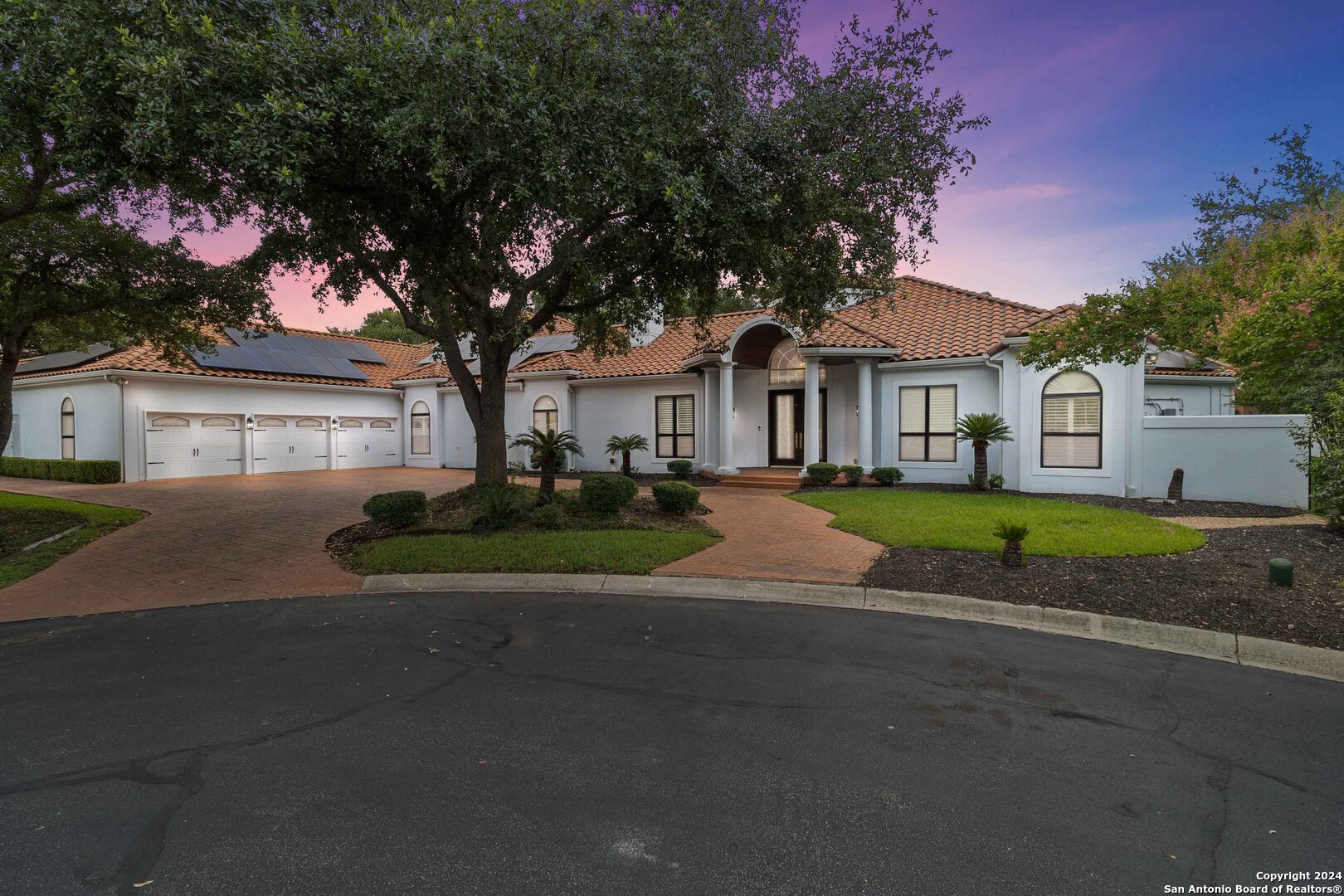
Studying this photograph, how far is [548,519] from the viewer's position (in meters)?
10.5

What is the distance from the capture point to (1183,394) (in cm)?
1892

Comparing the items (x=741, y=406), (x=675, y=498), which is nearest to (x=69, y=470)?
(x=675, y=498)

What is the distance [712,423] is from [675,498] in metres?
7.90

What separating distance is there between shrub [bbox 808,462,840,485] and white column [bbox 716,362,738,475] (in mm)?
2325

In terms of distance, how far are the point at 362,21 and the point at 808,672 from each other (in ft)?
27.1

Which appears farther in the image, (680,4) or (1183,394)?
(1183,394)

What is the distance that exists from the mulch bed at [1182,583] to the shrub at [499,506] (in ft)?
18.9

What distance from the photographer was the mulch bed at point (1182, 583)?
5.67 metres

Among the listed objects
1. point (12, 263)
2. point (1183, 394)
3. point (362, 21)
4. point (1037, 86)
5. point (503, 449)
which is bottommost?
point (503, 449)

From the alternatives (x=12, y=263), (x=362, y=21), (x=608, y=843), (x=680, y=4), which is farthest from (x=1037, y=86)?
(x=12, y=263)

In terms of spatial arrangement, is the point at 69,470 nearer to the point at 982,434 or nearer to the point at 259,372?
the point at 259,372

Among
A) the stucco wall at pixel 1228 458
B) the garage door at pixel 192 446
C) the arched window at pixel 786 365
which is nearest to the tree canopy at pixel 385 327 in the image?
the garage door at pixel 192 446

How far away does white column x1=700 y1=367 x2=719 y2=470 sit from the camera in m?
19.2

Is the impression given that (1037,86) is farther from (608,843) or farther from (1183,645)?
(608,843)
